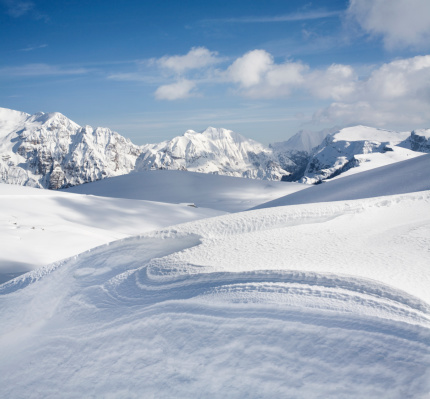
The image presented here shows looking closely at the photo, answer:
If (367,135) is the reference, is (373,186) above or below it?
below

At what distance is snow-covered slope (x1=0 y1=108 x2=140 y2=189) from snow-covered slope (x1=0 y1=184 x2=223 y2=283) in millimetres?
131844

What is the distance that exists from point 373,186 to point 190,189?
45.0ft

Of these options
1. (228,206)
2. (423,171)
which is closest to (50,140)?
(228,206)

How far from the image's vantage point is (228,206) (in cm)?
1541

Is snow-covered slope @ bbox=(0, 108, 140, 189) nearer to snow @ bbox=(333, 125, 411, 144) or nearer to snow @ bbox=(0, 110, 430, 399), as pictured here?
snow @ bbox=(333, 125, 411, 144)

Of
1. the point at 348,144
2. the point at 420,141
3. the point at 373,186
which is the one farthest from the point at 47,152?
the point at 373,186

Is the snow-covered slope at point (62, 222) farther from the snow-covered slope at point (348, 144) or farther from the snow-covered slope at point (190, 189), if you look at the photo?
the snow-covered slope at point (348, 144)

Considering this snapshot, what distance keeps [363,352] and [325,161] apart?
175 metres

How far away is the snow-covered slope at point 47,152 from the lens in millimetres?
134000

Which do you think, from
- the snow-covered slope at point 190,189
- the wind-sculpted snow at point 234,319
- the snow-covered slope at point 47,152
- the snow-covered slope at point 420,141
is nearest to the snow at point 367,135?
the snow-covered slope at point 420,141

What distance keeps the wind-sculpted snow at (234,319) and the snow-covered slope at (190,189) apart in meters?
12.7

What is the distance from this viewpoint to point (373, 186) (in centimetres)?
665

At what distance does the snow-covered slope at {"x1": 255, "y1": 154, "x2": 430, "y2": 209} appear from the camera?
6094 mm

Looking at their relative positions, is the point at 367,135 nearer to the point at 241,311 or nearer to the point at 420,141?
the point at 420,141
